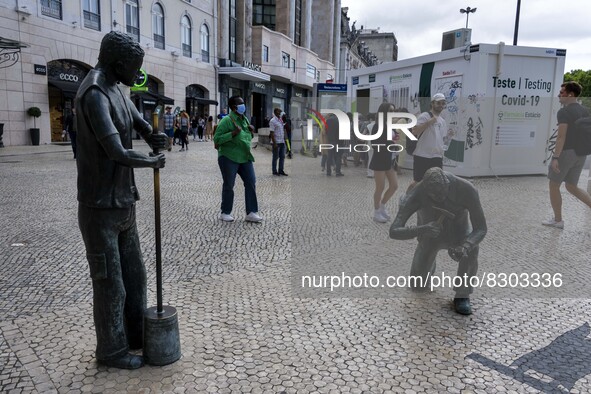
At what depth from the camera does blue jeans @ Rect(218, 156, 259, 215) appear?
21.5 feet

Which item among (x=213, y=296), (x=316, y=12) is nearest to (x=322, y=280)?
(x=213, y=296)

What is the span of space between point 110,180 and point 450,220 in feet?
8.02

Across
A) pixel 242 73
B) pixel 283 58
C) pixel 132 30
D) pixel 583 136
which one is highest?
pixel 283 58

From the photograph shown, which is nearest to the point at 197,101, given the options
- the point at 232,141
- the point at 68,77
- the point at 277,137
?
the point at 68,77

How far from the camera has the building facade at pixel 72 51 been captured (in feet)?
67.4

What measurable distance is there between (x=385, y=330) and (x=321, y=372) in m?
0.72

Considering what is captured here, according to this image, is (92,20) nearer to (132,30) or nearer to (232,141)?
(132,30)

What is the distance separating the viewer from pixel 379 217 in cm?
496

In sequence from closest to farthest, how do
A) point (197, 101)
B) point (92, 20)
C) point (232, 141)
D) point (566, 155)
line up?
1. point (566, 155)
2. point (232, 141)
3. point (92, 20)
4. point (197, 101)

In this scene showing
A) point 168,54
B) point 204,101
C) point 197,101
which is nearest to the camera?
point 168,54

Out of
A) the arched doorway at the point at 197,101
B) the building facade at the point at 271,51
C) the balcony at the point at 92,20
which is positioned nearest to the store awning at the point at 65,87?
the balcony at the point at 92,20

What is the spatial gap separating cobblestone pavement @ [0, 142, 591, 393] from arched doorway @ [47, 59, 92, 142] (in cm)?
1838

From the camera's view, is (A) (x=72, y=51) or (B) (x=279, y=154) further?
(A) (x=72, y=51)

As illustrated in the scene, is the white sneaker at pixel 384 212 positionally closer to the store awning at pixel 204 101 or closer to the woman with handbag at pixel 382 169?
the woman with handbag at pixel 382 169
